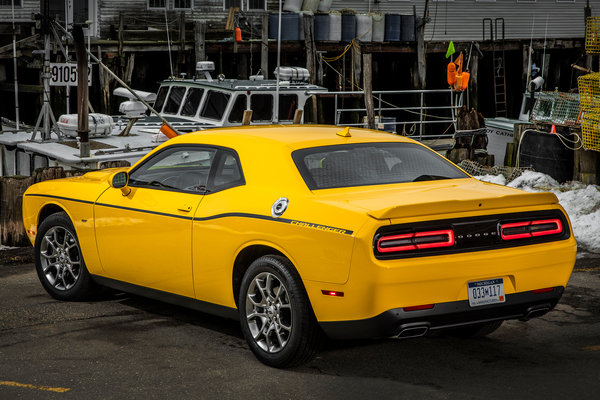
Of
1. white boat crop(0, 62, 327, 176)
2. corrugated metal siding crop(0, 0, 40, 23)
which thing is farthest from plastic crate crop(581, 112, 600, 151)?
corrugated metal siding crop(0, 0, 40, 23)

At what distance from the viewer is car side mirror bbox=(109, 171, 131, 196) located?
298 inches

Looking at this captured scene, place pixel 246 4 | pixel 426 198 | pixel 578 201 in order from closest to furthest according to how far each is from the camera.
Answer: pixel 426 198 < pixel 578 201 < pixel 246 4

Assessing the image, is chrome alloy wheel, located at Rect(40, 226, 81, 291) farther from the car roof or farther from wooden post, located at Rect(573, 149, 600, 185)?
wooden post, located at Rect(573, 149, 600, 185)

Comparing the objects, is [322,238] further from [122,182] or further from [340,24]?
[340,24]

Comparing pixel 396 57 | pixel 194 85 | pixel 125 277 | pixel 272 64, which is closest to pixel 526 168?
pixel 194 85

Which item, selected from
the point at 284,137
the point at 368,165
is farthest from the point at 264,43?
the point at 368,165

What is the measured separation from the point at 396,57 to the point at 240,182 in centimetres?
2843

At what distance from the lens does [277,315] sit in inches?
245

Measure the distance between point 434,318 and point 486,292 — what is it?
0.39m

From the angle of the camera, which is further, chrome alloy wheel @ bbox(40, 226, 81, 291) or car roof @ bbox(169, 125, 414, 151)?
chrome alloy wheel @ bbox(40, 226, 81, 291)

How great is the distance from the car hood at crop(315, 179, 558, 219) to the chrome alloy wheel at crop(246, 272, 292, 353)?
64 centimetres

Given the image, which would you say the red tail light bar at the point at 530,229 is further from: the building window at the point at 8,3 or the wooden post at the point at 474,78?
the building window at the point at 8,3

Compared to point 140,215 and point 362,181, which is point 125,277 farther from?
point 362,181

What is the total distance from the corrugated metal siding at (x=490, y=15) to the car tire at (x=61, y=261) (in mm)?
27640
